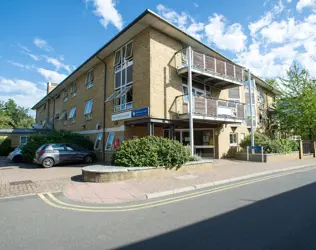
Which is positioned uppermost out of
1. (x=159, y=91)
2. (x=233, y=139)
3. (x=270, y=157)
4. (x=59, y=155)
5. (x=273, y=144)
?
(x=159, y=91)

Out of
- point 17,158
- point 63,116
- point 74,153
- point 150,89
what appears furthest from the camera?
point 63,116

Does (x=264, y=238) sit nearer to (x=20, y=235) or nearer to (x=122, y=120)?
(x=20, y=235)

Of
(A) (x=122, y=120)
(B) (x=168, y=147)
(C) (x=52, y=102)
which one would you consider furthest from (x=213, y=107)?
(C) (x=52, y=102)

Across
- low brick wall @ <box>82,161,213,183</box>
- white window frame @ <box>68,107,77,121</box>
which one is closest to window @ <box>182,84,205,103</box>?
low brick wall @ <box>82,161,213,183</box>

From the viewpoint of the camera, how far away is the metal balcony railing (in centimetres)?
1249

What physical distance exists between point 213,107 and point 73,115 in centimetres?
1508

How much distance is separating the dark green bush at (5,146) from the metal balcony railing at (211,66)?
20862 millimetres

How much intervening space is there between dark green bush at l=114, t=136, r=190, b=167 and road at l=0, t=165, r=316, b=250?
2.98 metres

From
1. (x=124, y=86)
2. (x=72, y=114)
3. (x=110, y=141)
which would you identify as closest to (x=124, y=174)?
(x=110, y=141)

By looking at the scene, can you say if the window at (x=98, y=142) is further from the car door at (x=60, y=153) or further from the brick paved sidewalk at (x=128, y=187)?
the brick paved sidewalk at (x=128, y=187)

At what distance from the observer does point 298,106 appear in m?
20.9

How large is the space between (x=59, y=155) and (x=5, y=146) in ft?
46.1

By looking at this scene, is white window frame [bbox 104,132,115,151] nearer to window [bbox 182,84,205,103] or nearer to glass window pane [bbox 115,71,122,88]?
glass window pane [bbox 115,71,122,88]

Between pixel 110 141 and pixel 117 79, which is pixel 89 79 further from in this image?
pixel 110 141
